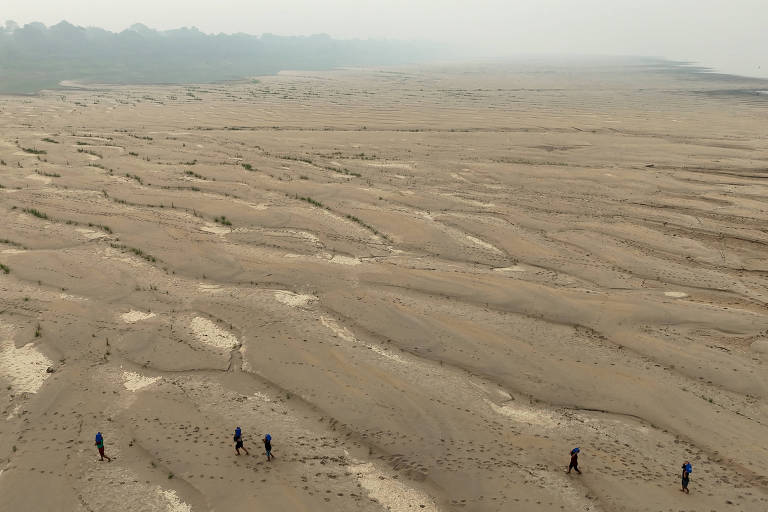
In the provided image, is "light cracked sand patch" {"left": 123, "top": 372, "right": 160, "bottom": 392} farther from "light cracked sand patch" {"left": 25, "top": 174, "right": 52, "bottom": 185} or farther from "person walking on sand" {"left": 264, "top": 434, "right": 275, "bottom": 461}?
"light cracked sand patch" {"left": 25, "top": 174, "right": 52, "bottom": 185}

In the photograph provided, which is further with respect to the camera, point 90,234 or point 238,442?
point 90,234

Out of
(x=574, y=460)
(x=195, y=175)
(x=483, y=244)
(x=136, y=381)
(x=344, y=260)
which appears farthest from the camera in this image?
(x=195, y=175)

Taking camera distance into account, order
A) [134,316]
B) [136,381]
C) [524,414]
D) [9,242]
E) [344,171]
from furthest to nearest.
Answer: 1. [344,171]
2. [9,242]
3. [134,316]
4. [136,381]
5. [524,414]

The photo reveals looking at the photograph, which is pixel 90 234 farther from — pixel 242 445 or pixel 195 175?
pixel 242 445

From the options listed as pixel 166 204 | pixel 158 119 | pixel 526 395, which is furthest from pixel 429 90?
pixel 526 395

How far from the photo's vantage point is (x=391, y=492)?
461 inches

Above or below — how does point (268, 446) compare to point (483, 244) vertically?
below

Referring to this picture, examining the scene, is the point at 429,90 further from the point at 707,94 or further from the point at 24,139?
the point at 24,139

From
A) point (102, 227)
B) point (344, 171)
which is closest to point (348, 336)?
point (102, 227)

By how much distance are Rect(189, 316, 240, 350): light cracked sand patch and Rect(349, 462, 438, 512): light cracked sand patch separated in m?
7.18

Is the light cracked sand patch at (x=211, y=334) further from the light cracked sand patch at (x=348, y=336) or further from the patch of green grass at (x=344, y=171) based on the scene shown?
the patch of green grass at (x=344, y=171)

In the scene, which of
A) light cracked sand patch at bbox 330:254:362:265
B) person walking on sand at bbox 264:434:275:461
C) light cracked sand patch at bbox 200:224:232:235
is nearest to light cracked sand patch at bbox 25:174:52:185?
light cracked sand patch at bbox 200:224:232:235

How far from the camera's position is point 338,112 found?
69.1 meters

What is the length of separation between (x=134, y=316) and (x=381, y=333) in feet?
31.8
